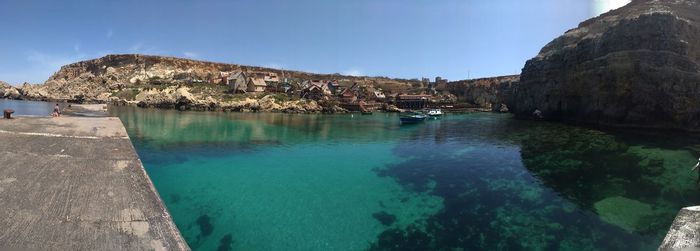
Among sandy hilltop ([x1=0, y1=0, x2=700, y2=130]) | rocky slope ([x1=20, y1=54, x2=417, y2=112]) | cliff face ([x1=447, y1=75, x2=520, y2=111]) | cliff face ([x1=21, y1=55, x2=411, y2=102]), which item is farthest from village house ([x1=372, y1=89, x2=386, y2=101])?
cliff face ([x1=447, y1=75, x2=520, y2=111])

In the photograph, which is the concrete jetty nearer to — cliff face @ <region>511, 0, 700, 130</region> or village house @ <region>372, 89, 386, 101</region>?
cliff face @ <region>511, 0, 700, 130</region>

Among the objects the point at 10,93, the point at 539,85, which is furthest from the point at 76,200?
the point at 10,93

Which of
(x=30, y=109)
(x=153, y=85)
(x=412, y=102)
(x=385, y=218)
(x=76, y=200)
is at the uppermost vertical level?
(x=153, y=85)

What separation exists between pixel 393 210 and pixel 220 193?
9863mm

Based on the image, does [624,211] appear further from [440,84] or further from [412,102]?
[440,84]

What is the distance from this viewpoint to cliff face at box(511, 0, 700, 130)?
46781mm

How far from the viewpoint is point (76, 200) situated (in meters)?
12.4

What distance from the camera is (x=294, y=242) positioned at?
14398mm

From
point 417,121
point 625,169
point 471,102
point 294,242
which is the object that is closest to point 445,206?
point 294,242

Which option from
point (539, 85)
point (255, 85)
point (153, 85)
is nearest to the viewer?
point (539, 85)

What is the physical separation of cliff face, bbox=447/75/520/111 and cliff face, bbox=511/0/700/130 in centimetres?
4774

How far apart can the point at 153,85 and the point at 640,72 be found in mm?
110925

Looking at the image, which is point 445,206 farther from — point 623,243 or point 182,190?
point 182,190

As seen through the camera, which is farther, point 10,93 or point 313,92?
point 10,93
